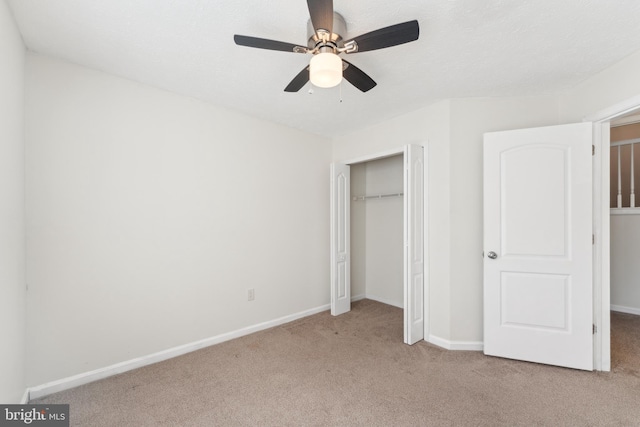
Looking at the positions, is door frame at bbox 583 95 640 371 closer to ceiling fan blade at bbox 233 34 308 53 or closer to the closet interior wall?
the closet interior wall

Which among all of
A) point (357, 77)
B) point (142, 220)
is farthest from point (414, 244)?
point (142, 220)

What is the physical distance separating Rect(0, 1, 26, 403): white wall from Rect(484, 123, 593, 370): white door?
342cm

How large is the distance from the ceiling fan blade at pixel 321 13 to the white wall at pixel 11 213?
5.33 feet

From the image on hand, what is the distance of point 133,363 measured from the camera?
2.46 m

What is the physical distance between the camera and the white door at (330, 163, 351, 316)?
12.5ft

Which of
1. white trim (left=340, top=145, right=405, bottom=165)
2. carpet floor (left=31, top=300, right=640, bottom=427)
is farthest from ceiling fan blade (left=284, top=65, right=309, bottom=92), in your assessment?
carpet floor (left=31, top=300, right=640, bottom=427)

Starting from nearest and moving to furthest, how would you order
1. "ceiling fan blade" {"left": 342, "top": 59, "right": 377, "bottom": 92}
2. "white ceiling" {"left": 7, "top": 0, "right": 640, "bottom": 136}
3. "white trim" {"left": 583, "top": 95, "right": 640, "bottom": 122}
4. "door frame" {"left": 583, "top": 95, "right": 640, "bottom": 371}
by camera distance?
"white ceiling" {"left": 7, "top": 0, "right": 640, "bottom": 136}, "ceiling fan blade" {"left": 342, "top": 59, "right": 377, "bottom": 92}, "white trim" {"left": 583, "top": 95, "right": 640, "bottom": 122}, "door frame" {"left": 583, "top": 95, "right": 640, "bottom": 371}

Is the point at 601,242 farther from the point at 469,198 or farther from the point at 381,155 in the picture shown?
the point at 381,155

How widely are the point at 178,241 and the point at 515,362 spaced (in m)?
3.22

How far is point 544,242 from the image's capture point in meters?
2.51

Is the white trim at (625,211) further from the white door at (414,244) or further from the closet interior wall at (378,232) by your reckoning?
the white door at (414,244)

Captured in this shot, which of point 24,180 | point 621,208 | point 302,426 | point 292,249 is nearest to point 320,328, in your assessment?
point 292,249

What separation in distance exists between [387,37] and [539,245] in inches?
86.7

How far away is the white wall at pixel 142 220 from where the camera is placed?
6.93ft
